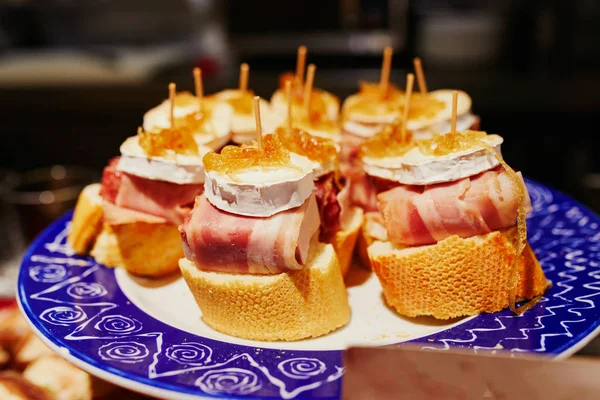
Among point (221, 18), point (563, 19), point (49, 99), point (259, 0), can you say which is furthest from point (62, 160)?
point (563, 19)

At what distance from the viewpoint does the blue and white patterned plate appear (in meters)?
1.68

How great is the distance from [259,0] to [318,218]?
12.5 feet

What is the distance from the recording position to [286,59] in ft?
18.0

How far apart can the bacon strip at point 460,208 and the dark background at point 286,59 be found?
2.68 metres

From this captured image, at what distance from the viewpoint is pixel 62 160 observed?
18.9 ft

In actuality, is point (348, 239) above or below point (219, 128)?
below

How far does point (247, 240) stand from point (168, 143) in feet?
2.02

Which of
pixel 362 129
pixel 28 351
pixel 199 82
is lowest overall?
pixel 28 351

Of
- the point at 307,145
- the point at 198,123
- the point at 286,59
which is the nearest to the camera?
the point at 307,145

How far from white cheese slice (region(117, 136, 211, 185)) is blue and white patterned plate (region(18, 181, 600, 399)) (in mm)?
468

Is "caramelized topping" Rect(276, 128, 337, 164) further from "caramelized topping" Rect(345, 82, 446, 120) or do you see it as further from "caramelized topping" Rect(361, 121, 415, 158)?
"caramelized topping" Rect(345, 82, 446, 120)

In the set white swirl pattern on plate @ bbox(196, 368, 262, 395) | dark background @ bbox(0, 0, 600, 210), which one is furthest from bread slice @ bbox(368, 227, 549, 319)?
dark background @ bbox(0, 0, 600, 210)

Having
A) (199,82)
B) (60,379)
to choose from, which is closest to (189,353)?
(60,379)

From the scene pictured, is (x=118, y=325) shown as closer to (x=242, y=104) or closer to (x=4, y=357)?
(x=4, y=357)
